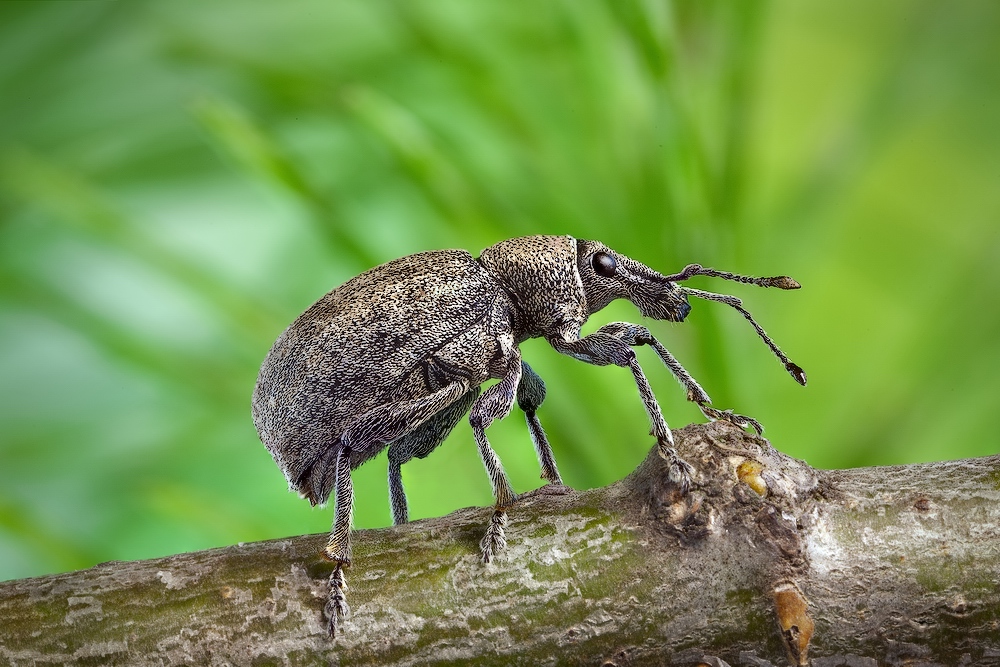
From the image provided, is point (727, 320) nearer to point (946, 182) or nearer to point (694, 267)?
point (694, 267)

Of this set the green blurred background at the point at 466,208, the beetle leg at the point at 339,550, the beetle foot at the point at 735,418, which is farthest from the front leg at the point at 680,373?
the beetle leg at the point at 339,550

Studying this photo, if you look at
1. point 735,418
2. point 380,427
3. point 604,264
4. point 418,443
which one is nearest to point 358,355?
point 380,427

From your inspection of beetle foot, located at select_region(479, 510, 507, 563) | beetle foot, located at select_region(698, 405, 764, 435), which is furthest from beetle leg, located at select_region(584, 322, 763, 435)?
beetle foot, located at select_region(479, 510, 507, 563)

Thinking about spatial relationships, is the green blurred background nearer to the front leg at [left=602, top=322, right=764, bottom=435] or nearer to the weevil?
the weevil

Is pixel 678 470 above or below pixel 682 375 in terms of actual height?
below

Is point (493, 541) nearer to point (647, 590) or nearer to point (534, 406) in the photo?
point (647, 590)
